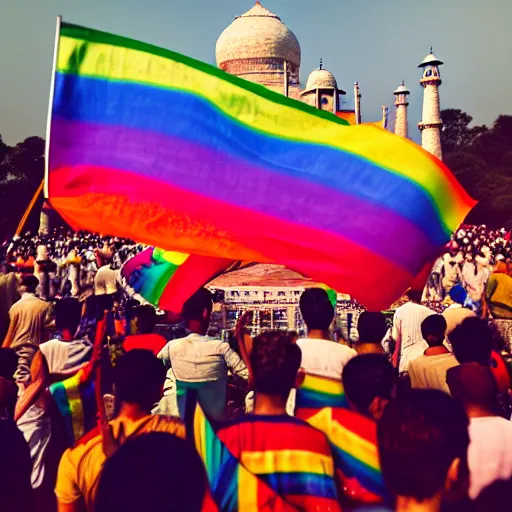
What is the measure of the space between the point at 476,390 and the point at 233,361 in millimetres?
1426

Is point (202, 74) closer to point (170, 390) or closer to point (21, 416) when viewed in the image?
point (170, 390)

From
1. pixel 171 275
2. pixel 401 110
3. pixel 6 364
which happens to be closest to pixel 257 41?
pixel 401 110

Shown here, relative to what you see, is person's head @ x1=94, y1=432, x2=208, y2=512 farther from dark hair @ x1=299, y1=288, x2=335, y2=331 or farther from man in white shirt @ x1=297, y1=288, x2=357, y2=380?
dark hair @ x1=299, y1=288, x2=335, y2=331

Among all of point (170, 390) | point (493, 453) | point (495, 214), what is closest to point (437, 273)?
point (170, 390)

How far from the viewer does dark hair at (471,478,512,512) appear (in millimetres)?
2492

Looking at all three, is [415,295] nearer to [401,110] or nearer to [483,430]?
[483,430]

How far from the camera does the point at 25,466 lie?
106 inches

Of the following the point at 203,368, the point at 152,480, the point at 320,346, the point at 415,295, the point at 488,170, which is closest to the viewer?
the point at 152,480

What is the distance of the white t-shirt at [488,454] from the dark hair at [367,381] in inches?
14.3

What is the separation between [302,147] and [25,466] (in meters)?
2.78

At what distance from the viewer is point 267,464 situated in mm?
2377

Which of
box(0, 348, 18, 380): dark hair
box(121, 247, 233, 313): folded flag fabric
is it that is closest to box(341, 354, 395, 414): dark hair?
box(0, 348, 18, 380): dark hair

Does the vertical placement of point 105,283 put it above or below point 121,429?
above

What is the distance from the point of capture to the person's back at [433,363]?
3.80 m
